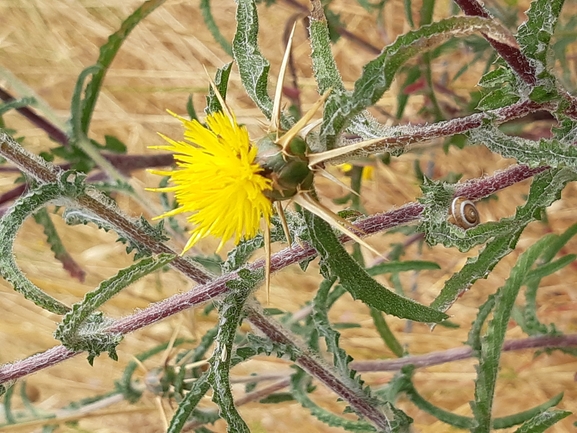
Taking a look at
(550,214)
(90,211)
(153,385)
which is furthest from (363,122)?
(550,214)

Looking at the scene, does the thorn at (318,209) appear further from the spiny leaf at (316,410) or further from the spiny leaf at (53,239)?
the spiny leaf at (53,239)

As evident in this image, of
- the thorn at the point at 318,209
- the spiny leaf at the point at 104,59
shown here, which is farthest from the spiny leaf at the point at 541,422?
the spiny leaf at the point at 104,59

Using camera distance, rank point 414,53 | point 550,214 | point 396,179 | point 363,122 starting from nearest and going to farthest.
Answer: point 414,53, point 363,122, point 550,214, point 396,179

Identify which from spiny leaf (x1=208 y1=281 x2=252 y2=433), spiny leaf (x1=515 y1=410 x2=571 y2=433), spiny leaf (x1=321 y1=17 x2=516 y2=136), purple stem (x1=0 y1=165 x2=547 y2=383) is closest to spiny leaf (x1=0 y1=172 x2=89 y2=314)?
purple stem (x1=0 y1=165 x2=547 y2=383)

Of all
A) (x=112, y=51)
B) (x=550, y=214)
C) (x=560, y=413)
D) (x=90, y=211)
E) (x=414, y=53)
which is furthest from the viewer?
(x=550, y=214)

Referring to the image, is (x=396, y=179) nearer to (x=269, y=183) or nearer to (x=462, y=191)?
(x=462, y=191)

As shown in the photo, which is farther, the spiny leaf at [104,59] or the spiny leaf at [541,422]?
the spiny leaf at [104,59]

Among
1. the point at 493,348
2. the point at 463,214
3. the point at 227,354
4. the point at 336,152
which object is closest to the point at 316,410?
the point at 493,348
